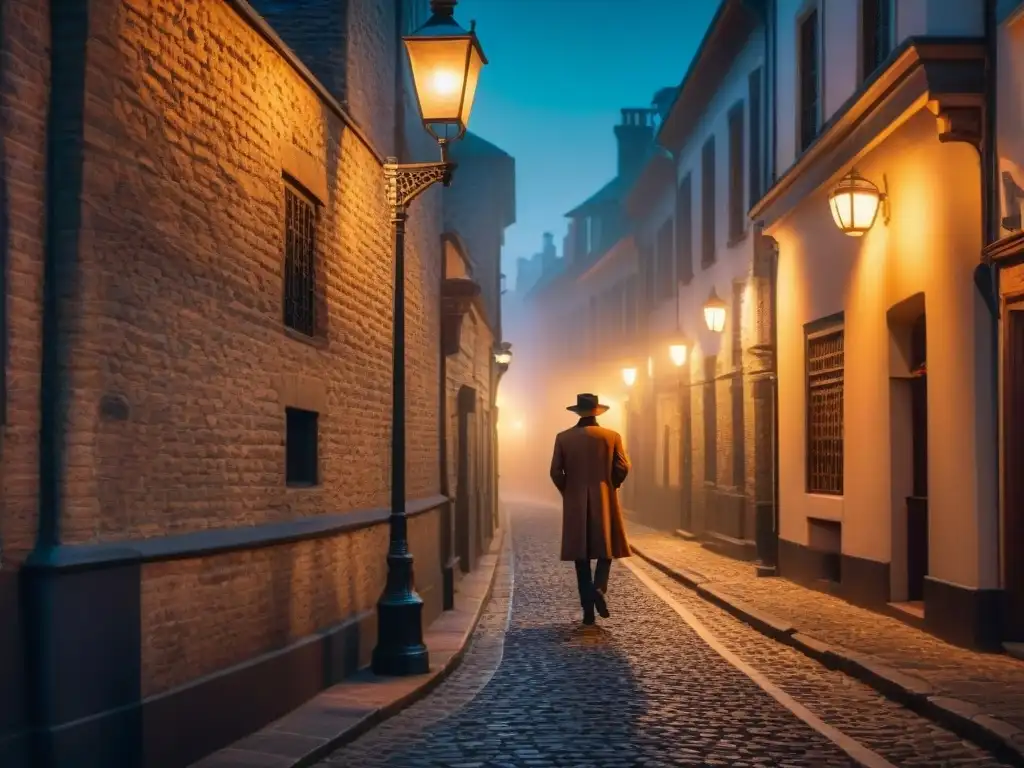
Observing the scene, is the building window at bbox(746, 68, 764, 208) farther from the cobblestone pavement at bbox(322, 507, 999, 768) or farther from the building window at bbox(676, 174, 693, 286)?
the cobblestone pavement at bbox(322, 507, 999, 768)

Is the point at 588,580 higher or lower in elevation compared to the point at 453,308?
lower

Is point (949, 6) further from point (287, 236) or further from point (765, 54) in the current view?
point (765, 54)

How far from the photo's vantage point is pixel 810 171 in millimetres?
15281

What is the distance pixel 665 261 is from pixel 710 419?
20.5ft

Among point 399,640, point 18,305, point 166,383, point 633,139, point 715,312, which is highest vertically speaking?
point 633,139

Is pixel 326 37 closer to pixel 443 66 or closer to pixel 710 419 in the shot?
pixel 443 66

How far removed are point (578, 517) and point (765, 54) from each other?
8.69 meters

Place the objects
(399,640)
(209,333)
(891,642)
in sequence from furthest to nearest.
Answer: (891,642)
(399,640)
(209,333)

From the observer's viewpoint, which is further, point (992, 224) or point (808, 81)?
point (808, 81)

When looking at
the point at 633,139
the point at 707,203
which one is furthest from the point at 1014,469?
the point at 633,139

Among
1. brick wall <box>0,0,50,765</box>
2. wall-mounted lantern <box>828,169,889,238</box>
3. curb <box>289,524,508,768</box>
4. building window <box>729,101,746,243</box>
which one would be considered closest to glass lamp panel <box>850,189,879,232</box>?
wall-mounted lantern <box>828,169,889,238</box>

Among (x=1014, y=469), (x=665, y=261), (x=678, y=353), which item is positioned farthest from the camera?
(x=665, y=261)

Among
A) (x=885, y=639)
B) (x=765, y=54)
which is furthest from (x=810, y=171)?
(x=885, y=639)

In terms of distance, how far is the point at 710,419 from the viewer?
23.9 metres
